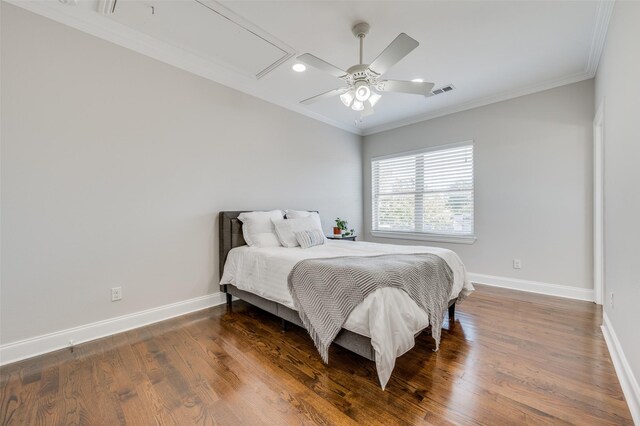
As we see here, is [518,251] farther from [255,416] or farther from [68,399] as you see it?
[68,399]

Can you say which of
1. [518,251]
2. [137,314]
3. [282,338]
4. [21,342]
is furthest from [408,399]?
[518,251]

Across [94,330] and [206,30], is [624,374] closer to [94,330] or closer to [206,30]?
[94,330]

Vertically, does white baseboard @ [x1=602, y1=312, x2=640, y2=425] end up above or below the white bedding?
below

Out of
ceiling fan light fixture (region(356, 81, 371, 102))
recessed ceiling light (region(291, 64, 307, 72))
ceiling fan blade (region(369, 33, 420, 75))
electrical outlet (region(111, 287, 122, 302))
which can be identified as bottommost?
electrical outlet (region(111, 287, 122, 302))

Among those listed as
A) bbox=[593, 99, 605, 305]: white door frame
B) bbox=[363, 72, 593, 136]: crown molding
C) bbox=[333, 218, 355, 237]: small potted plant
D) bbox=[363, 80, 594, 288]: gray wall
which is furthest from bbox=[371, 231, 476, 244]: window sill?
bbox=[363, 72, 593, 136]: crown molding

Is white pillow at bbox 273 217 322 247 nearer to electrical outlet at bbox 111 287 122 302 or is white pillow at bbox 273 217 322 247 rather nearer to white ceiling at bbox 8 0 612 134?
electrical outlet at bbox 111 287 122 302

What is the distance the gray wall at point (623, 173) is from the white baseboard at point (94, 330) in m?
3.55

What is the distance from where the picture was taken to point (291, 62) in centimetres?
305

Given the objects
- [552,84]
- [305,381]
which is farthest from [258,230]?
[552,84]

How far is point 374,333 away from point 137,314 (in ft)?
7.73

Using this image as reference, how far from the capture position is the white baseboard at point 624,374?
4.76 feet

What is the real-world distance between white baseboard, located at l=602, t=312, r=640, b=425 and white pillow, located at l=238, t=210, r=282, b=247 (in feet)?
9.48

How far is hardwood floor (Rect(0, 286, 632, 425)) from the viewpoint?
4.91 feet

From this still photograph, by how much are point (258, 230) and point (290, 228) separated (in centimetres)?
38
